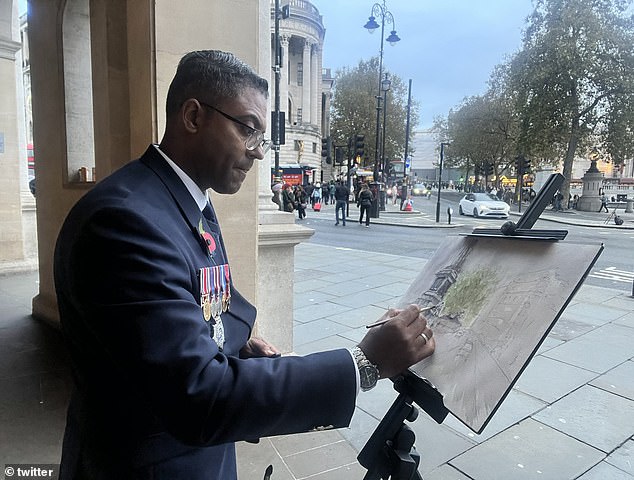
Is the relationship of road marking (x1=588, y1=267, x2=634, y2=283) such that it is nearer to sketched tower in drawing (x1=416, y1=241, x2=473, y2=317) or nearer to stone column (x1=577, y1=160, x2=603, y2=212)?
sketched tower in drawing (x1=416, y1=241, x2=473, y2=317)

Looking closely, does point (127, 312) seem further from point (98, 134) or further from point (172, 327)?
point (98, 134)

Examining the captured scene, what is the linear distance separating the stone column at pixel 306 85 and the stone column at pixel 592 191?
33.0 meters

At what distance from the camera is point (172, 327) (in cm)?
90

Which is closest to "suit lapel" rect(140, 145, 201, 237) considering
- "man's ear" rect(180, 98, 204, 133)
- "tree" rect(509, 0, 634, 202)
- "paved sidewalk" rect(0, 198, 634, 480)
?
→ "man's ear" rect(180, 98, 204, 133)

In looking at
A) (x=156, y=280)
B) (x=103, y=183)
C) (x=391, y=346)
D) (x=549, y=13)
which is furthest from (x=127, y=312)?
(x=549, y=13)

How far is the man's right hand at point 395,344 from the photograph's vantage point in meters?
1.10

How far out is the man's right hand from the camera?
1098mm

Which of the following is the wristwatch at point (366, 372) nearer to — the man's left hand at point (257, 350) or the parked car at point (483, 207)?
the man's left hand at point (257, 350)

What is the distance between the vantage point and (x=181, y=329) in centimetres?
91

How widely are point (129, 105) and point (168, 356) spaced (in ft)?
9.34

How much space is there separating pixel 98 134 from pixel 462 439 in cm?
349

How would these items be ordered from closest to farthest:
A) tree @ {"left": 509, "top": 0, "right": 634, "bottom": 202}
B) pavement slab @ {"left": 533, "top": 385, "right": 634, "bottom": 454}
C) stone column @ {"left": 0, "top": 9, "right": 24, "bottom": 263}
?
pavement slab @ {"left": 533, "top": 385, "right": 634, "bottom": 454}, stone column @ {"left": 0, "top": 9, "right": 24, "bottom": 263}, tree @ {"left": 509, "top": 0, "right": 634, "bottom": 202}

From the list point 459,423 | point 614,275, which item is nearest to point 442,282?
point 459,423

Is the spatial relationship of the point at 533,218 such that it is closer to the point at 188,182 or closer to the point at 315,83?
the point at 188,182
